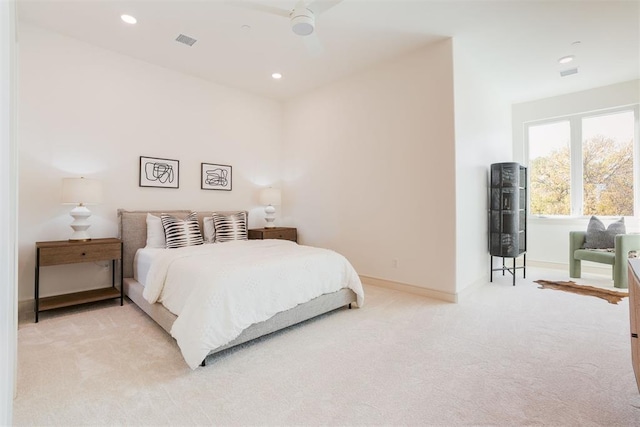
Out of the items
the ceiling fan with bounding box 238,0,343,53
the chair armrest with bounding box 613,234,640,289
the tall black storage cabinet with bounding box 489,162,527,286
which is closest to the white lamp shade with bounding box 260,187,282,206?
the ceiling fan with bounding box 238,0,343,53

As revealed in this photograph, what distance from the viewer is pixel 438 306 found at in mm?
3414

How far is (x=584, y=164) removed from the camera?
5.09m

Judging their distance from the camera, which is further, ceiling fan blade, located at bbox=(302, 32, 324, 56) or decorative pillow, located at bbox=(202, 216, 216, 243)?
decorative pillow, located at bbox=(202, 216, 216, 243)

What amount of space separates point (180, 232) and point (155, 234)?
301 mm

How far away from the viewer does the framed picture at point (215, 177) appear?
4.72 meters

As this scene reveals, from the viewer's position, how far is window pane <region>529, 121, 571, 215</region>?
527 centimetres

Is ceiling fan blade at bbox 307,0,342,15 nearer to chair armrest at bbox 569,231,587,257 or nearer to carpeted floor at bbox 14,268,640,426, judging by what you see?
carpeted floor at bbox 14,268,640,426

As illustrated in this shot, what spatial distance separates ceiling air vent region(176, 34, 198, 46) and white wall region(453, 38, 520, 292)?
3.11 metres

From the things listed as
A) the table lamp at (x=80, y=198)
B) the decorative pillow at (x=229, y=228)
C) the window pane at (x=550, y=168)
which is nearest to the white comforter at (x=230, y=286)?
the decorative pillow at (x=229, y=228)

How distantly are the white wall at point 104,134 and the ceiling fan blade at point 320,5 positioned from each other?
2941 mm

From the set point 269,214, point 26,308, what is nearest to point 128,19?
point 269,214

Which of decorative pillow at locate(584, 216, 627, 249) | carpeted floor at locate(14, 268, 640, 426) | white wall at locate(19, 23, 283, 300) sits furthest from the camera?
decorative pillow at locate(584, 216, 627, 249)

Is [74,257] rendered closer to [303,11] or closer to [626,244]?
[303,11]

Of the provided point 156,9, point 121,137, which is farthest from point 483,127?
point 121,137
